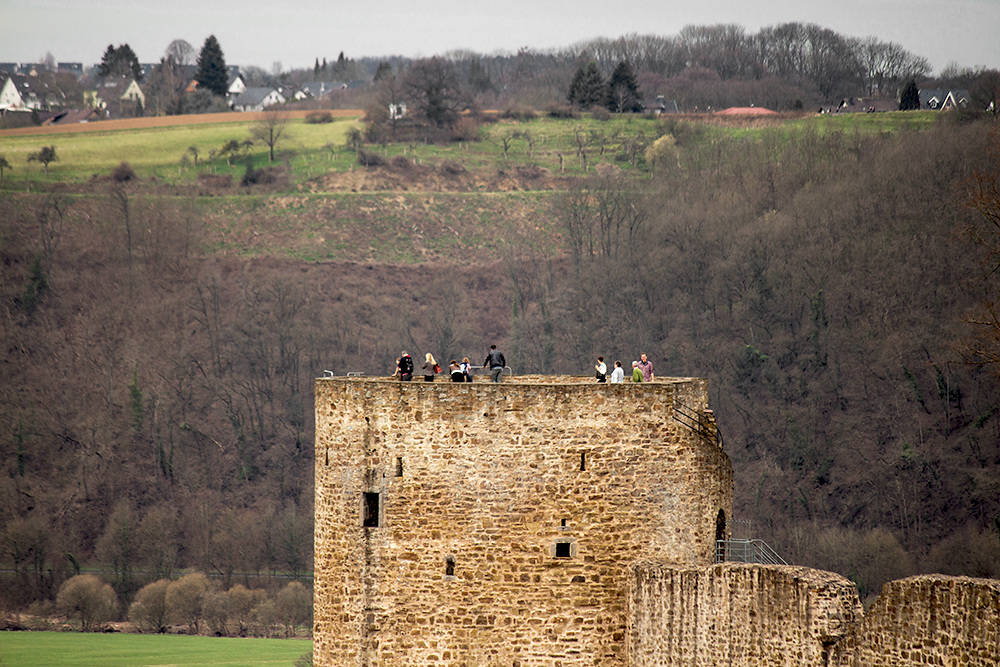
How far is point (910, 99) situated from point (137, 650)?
325 feet

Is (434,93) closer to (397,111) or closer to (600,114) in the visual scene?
(397,111)

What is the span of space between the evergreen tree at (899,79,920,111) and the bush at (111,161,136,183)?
76.5 metres

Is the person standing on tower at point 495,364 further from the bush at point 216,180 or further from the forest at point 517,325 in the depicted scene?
the bush at point 216,180

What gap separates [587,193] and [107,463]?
51712mm

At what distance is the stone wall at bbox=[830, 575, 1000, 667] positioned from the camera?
2047 cm

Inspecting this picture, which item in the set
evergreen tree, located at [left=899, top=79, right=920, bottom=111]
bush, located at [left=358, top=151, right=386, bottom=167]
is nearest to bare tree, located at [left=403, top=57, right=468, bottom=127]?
bush, located at [left=358, top=151, right=386, bottom=167]

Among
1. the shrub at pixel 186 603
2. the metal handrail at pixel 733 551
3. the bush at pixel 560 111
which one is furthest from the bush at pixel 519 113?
the metal handrail at pixel 733 551

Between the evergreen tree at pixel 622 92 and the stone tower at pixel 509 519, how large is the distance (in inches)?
5944

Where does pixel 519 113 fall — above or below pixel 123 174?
above

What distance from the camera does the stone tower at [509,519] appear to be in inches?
960

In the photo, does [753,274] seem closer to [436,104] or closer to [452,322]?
[452,322]

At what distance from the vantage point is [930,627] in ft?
69.5

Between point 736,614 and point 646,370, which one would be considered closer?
point 736,614

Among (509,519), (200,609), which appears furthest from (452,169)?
(509,519)
